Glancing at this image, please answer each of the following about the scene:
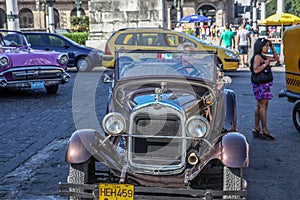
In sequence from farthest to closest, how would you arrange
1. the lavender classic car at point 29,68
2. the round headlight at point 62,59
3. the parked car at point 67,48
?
the parked car at point 67,48
the round headlight at point 62,59
the lavender classic car at point 29,68

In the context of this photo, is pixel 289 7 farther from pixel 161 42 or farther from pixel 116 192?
pixel 116 192

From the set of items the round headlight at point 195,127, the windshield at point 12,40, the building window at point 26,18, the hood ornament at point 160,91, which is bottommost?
the round headlight at point 195,127

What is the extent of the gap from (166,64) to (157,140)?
143 cm

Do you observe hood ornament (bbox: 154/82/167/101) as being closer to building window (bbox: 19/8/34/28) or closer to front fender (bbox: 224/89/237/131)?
front fender (bbox: 224/89/237/131)

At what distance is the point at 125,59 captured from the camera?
20.5 ft

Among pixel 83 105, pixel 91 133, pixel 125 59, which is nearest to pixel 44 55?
pixel 83 105

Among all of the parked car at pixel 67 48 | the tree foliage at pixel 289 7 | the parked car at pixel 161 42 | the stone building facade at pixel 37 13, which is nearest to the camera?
the parked car at pixel 161 42

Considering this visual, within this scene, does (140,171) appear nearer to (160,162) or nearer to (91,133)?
(160,162)

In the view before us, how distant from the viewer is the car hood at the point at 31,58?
12.4 meters

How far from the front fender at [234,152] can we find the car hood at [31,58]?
842 cm

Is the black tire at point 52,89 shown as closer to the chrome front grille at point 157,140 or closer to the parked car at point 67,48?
the parked car at point 67,48

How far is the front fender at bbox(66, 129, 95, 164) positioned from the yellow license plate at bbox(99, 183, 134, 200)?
0.50 meters

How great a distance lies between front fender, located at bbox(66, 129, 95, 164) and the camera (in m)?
4.88

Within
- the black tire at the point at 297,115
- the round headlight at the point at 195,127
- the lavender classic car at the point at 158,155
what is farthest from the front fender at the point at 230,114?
the black tire at the point at 297,115
